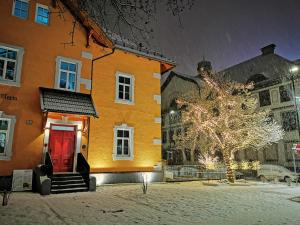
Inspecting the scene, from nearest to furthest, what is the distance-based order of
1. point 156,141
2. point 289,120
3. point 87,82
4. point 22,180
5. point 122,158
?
point 22,180
point 87,82
point 122,158
point 156,141
point 289,120

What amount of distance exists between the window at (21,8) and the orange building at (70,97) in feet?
0.17

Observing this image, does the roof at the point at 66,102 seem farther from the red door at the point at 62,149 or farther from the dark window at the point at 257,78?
the dark window at the point at 257,78

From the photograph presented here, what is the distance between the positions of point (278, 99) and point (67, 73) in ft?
89.0

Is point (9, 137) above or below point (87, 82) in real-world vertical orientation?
below

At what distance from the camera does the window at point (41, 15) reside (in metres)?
14.5

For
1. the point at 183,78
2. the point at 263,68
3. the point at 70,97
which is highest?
the point at 183,78

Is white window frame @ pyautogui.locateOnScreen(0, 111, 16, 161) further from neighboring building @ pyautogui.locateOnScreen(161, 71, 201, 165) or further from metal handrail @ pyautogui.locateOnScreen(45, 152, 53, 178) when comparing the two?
neighboring building @ pyautogui.locateOnScreen(161, 71, 201, 165)

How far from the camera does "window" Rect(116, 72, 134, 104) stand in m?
17.0

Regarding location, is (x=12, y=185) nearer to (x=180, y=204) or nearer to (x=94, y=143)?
(x=94, y=143)

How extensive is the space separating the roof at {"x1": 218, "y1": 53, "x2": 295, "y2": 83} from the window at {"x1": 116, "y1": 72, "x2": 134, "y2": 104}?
1601cm

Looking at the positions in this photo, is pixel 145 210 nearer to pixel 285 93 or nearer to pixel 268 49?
pixel 285 93

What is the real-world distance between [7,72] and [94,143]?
6.25 meters

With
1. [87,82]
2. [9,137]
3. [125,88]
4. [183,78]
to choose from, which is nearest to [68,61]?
[87,82]

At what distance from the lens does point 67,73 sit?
15016 mm
